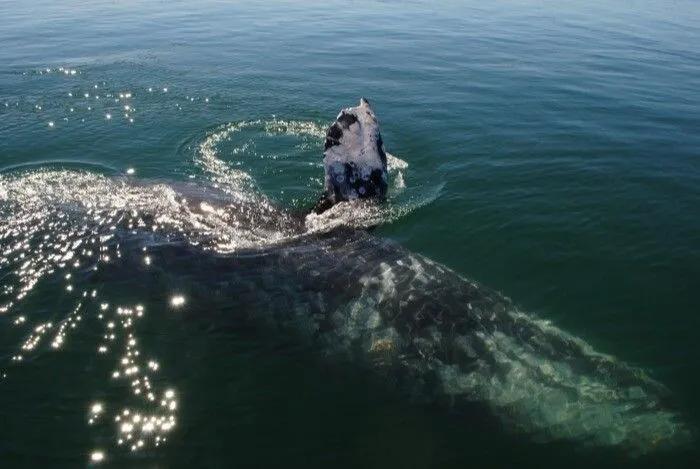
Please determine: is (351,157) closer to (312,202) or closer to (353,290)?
(312,202)

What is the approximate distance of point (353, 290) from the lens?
9156 millimetres

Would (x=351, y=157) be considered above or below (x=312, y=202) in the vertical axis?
above

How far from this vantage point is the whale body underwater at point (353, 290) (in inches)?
306

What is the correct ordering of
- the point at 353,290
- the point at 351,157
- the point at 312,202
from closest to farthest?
the point at 353,290 → the point at 351,157 → the point at 312,202

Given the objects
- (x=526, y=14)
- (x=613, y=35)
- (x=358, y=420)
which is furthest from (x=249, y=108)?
(x=526, y=14)

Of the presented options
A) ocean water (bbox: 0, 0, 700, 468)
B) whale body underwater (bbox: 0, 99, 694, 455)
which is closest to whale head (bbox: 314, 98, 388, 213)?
whale body underwater (bbox: 0, 99, 694, 455)

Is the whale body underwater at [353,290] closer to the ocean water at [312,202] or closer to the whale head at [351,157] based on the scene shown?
the whale head at [351,157]

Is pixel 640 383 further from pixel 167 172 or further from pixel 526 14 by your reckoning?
pixel 526 14

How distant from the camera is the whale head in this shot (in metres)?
12.0

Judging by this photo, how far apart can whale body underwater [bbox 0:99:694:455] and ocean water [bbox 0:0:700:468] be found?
7.3 inches

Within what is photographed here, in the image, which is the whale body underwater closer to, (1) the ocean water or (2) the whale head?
(2) the whale head

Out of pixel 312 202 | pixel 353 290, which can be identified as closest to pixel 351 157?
pixel 312 202

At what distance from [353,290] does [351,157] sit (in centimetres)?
386

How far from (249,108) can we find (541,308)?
13215 mm
